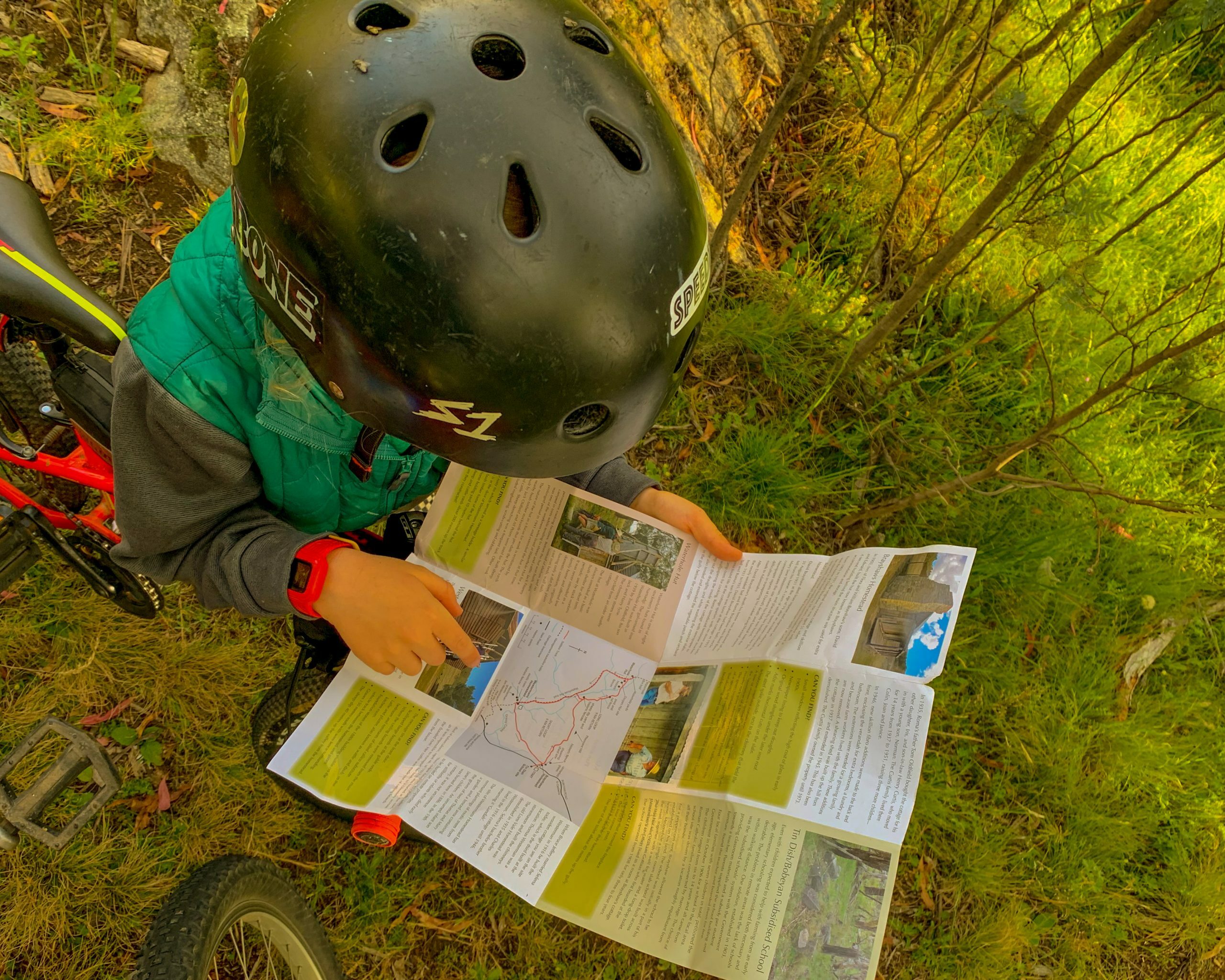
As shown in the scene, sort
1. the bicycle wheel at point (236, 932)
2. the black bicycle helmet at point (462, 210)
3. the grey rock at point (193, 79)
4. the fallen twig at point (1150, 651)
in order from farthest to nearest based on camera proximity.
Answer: the fallen twig at point (1150, 651), the grey rock at point (193, 79), the bicycle wheel at point (236, 932), the black bicycle helmet at point (462, 210)

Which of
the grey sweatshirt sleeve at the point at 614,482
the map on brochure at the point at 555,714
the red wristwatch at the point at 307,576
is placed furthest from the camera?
the grey sweatshirt sleeve at the point at 614,482

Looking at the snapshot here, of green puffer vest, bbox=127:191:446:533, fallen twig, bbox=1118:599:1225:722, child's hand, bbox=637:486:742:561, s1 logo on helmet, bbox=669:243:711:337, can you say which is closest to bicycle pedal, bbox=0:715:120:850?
green puffer vest, bbox=127:191:446:533

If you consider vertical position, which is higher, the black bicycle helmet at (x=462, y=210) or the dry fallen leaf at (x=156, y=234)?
the black bicycle helmet at (x=462, y=210)

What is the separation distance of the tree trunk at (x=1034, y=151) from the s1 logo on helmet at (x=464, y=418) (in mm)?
1251

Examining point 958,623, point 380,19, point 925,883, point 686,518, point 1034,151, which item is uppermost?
point 1034,151

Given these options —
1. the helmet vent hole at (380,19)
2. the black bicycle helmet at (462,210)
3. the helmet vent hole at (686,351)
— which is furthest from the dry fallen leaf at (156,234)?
the helmet vent hole at (686,351)

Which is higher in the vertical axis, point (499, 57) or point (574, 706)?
point (499, 57)

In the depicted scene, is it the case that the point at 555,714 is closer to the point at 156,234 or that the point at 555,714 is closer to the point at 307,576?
the point at 307,576

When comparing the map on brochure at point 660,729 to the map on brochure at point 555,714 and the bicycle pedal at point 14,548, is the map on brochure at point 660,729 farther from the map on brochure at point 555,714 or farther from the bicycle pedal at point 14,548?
the bicycle pedal at point 14,548

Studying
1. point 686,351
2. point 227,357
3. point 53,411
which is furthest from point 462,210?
point 53,411

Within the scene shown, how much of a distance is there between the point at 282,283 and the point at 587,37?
0.48 metres

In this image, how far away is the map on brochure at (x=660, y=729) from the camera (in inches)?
48.9

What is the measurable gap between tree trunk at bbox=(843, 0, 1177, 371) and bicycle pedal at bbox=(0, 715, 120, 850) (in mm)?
2067

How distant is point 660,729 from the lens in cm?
144
